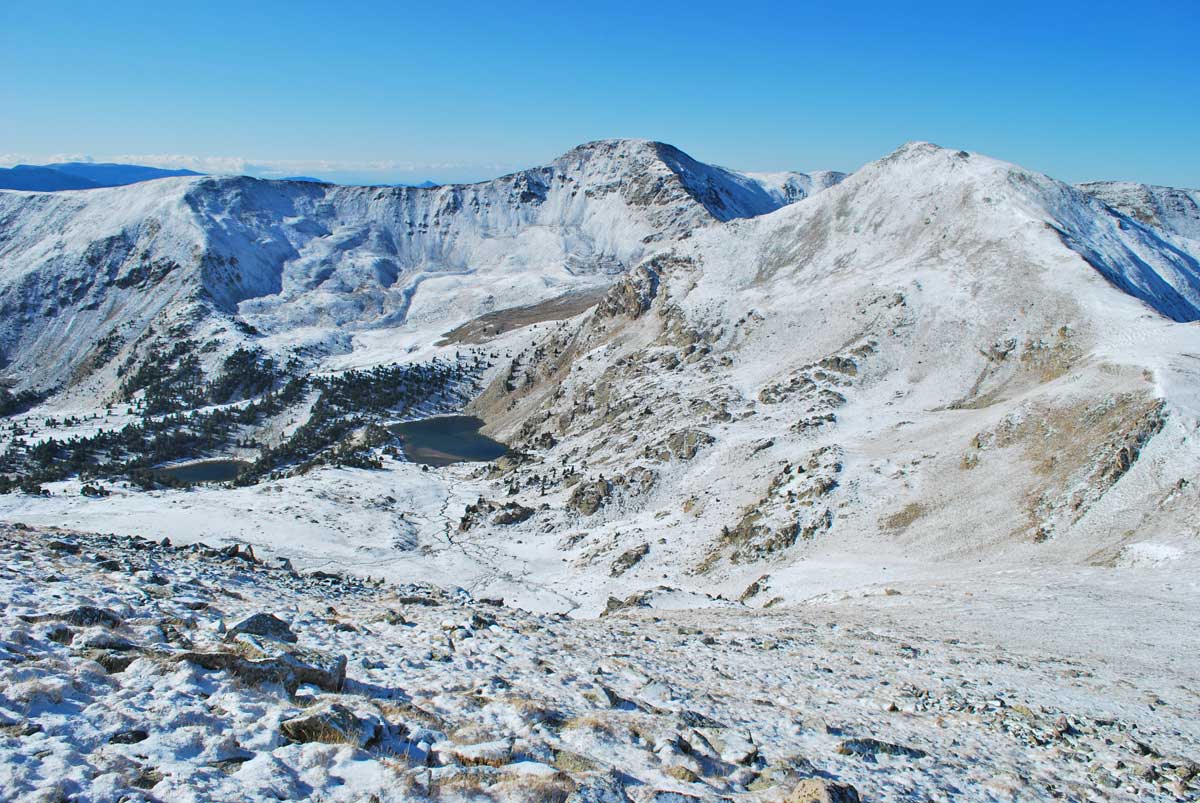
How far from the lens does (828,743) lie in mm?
13844

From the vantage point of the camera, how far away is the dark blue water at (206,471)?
353ft

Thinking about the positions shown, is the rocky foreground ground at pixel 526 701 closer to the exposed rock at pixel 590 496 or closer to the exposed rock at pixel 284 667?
the exposed rock at pixel 284 667

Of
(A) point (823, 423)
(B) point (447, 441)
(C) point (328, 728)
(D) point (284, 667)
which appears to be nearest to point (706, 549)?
(A) point (823, 423)

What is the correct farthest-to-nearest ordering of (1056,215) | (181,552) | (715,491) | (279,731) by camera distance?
(1056,215) → (715,491) → (181,552) → (279,731)

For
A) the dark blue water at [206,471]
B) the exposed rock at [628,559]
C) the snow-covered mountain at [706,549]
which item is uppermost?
the snow-covered mountain at [706,549]

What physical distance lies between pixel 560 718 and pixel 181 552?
2462 centimetres

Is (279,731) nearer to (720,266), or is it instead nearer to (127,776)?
(127,776)

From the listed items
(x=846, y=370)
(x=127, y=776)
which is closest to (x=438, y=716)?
(x=127, y=776)

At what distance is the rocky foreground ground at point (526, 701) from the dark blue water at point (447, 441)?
82.1 meters

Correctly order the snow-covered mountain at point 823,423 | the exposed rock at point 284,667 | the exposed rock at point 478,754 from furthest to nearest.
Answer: the snow-covered mountain at point 823,423 < the exposed rock at point 284,667 < the exposed rock at point 478,754

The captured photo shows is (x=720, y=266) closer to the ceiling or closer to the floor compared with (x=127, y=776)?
closer to the ceiling

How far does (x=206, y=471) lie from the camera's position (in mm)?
112938

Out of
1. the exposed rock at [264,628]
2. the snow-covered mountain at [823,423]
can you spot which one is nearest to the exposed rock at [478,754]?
the exposed rock at [264,628]

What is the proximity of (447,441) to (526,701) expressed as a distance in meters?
109
